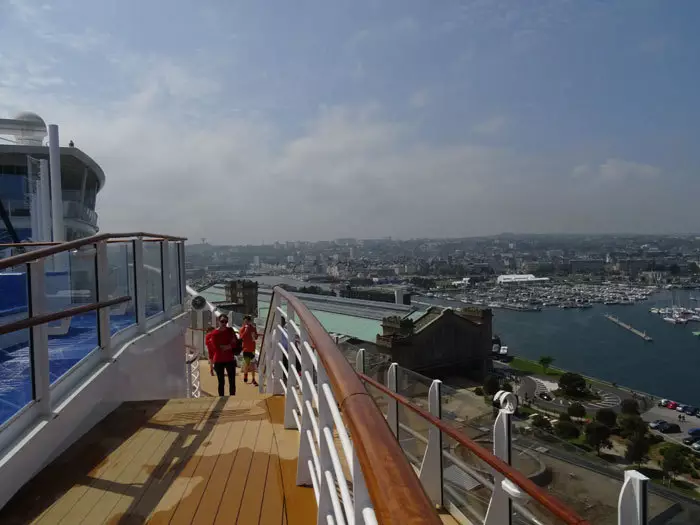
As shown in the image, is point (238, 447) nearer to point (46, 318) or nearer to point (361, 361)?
point (361, 361)

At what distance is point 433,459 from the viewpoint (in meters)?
1.99

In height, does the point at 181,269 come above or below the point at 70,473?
above

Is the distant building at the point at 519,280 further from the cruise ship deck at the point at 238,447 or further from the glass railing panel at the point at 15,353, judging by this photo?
the glass railing panel at the point at 15,353

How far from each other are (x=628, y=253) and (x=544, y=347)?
11280 centimetres

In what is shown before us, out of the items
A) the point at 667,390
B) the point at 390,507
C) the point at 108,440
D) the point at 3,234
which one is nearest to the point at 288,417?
the point at 108,440

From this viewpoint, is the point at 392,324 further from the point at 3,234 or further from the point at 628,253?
the point at 628,253

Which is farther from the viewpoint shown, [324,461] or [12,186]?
[12,186]

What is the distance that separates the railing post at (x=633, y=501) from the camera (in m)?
1.02

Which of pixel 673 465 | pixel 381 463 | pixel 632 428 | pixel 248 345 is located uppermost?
pixel 381 463

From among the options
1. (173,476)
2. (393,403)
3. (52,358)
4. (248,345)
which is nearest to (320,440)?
(393,403)

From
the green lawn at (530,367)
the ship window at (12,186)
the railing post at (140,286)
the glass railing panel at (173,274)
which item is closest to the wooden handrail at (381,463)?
the railing post at (140,286)

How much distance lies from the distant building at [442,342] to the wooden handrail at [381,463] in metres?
22.6

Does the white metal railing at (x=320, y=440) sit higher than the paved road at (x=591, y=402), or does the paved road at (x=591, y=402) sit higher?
the white metal railing at (x=320, y=440)

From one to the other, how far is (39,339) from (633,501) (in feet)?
7.10
